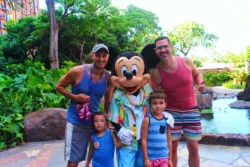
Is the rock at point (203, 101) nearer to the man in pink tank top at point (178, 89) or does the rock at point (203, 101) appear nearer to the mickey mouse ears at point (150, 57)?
the man in pink tank top at point (178, 89)

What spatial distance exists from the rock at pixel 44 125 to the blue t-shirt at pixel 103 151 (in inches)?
115

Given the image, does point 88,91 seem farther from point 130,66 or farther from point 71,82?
point 130,66

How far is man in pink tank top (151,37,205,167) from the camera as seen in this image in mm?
2527

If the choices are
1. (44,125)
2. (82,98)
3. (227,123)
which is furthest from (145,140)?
(227,123)

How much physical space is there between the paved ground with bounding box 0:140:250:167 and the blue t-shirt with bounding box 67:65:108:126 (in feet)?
4.93

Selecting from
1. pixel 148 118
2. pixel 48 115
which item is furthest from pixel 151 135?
pixel 48 115

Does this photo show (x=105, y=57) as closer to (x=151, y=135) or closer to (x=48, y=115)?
(x=151, y=135)

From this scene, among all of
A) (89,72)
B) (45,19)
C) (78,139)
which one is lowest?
(78,139)

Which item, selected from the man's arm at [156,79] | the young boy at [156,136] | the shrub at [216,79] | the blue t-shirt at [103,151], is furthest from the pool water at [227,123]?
the shrub at [216,79]

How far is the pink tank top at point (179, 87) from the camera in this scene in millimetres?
2527

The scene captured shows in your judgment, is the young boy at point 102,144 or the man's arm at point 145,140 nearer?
the man's arm at point 145,140

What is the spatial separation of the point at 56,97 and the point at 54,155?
6.95 feet

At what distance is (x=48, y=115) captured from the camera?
5137 mm

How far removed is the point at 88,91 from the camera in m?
2.41
